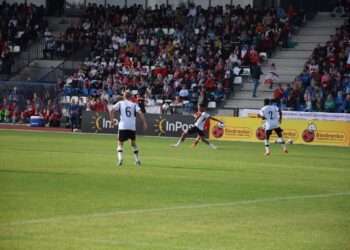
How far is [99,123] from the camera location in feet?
152

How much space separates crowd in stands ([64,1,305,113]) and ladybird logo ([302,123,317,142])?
702cm

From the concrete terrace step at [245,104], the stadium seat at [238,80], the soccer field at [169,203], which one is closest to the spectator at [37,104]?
the concrete terrace step at [245,104]

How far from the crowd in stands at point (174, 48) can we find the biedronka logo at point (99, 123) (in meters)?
2.01

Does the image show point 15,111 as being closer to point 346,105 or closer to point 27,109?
point 27,109

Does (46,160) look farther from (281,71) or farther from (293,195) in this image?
(281,71)

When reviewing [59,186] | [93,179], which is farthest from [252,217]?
[93,179]

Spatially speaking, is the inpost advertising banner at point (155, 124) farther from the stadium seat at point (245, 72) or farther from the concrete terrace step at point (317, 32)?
the concrete terrace step at point (317, 32)

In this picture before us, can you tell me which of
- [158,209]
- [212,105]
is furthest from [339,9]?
[158,209]

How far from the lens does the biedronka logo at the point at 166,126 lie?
44.2m

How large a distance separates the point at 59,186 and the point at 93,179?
6.21 feet

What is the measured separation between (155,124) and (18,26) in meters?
20.1

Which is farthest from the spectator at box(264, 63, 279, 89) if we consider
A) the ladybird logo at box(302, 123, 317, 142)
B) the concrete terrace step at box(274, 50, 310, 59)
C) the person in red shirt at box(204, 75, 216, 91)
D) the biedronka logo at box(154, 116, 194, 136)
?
the ladybird logo at box(302, 123, 317, 142)

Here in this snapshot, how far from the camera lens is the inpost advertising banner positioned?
44.1m

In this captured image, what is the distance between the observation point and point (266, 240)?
1177cm
